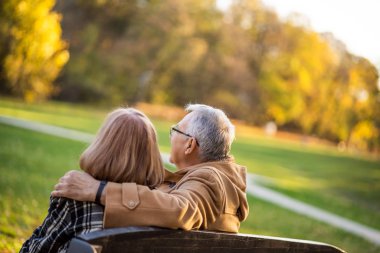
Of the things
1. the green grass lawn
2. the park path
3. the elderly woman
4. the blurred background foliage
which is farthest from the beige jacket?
the blurred background foliage

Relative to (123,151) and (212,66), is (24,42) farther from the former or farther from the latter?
(212,66)

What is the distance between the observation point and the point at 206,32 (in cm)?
3688

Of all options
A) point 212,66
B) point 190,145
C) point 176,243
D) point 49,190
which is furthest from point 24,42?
point 212,66

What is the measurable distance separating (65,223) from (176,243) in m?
0.45

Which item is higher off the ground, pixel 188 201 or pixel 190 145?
pixel 190 145

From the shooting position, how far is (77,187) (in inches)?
81.2

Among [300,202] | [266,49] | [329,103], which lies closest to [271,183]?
[300,202]

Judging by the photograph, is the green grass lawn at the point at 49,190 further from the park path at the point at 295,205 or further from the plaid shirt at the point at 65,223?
the plaid shirt at the point at 65,223

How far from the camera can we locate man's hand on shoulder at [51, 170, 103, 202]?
205cm

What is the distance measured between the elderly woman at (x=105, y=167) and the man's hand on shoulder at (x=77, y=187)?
0.03 metres

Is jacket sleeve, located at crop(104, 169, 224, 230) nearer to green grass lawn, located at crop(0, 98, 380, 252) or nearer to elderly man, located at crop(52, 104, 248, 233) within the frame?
elderly man, located at crop(52, 104, 248, 233)

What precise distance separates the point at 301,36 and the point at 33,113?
2937 centimetres

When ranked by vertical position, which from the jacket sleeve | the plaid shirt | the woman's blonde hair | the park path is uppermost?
the woman's blonde hair

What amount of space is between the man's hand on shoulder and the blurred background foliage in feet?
46.2
